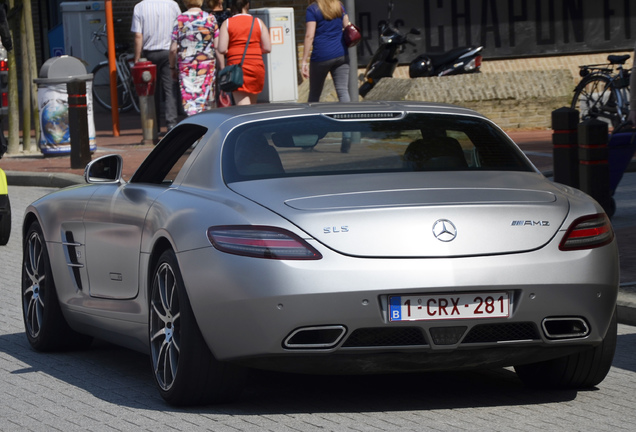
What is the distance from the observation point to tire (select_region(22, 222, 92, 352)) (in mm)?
7184

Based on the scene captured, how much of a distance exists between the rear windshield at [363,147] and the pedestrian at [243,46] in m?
8.81

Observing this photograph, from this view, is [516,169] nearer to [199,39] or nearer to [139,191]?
[139,191]

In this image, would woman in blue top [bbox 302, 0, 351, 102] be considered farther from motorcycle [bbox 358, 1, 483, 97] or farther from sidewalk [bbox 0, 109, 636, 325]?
motorcycle [bbox 358, 1, 483, 97]

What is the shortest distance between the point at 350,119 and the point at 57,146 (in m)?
12.9

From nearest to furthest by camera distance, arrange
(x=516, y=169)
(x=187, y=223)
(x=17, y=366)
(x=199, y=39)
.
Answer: (x=187, y=223) < (x=516, y=169) < (x=17, y=366) < (x=199, y=39)

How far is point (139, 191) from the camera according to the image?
6.42m

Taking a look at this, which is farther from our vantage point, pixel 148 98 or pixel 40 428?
pixel 148 98

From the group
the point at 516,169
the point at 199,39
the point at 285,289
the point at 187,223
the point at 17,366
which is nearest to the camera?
the point at 285,289

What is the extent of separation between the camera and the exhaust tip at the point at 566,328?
17.6 ft

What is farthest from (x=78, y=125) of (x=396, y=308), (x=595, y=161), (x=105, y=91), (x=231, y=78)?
(x=105, y=91)

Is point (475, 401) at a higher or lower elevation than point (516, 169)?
lower

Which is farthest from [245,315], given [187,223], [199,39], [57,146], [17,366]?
[57,146]

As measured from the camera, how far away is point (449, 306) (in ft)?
17.0

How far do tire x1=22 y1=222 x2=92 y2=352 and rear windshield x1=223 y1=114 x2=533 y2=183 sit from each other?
1.71 m
